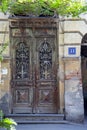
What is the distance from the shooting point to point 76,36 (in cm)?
1405

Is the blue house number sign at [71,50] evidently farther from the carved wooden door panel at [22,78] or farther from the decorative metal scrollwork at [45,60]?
the carved wooden door panel at [22,78]

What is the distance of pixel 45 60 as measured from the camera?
14.5 m

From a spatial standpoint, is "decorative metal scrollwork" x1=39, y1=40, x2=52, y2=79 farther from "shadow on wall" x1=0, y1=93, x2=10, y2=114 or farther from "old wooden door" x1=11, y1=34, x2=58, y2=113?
"shadow on wall" x1=0, y1=93, x2=10, y2=114

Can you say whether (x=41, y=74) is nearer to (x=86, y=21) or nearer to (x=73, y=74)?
(x=73, y=74)

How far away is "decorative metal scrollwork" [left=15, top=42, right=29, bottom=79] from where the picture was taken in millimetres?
14453

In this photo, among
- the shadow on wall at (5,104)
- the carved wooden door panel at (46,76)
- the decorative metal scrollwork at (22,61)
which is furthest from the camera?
the decorative metal scrollwork at (22,61)

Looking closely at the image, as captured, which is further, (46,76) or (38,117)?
(46,76)

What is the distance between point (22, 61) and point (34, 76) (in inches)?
28.7

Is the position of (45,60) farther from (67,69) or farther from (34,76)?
(67,69)

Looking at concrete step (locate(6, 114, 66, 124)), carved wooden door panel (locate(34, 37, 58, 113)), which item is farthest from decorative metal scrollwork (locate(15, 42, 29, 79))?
concrete step (locate(6, 114, 66, 124))

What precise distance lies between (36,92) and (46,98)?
1.43ft

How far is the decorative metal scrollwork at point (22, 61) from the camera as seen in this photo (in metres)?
14.5

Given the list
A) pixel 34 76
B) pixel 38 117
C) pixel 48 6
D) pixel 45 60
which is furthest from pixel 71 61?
pixel 48 6

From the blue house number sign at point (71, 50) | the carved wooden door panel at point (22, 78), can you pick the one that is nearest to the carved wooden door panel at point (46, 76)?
the carved wooden door panel at point (22, 78)
